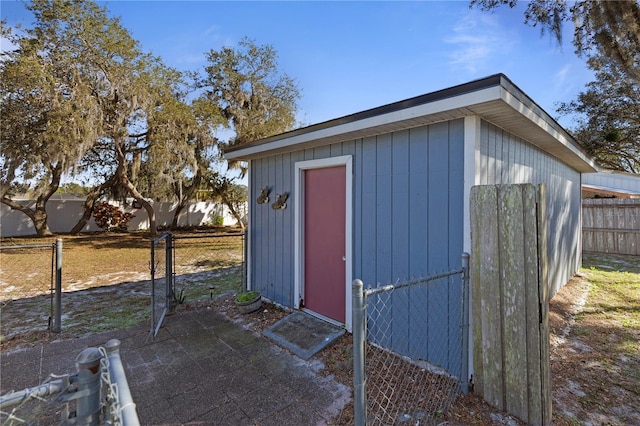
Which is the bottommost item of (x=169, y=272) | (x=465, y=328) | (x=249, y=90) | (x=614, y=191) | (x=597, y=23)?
(x=465, y=328)

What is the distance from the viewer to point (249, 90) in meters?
13.9

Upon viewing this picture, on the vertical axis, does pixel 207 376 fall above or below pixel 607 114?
below

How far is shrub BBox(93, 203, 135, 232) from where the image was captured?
1573 cm

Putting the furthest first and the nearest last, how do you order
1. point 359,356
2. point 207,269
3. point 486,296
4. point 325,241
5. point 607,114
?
1. point 607,114
2. point 207,269
3. point 325,241
4. point 486,296
5. point 359,356

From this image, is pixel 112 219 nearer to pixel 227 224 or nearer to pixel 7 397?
pixel 227 224

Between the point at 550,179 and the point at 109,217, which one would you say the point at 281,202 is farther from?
the point at 109,217

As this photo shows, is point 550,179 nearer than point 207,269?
Yes

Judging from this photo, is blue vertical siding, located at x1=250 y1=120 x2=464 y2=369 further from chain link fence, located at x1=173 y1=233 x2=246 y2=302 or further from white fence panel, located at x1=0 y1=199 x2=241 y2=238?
white fence panel, located at x1=0 y1=199 x2=241 y2=238

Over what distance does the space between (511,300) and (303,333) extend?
2.26 metres

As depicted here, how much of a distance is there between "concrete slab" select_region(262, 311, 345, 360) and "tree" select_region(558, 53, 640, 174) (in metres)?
10.4

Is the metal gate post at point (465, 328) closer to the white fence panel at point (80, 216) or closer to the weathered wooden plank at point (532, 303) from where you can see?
the weathered wooden plank at point (532, 303)

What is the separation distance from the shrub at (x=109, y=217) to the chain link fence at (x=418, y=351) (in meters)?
16.8

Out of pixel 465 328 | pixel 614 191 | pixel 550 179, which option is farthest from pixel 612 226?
pixel 465 328

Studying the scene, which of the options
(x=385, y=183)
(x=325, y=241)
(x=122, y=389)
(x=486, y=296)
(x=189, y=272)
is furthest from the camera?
(x=189, y=272)
